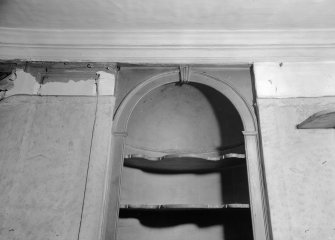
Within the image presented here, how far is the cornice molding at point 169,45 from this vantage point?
93.8 inches

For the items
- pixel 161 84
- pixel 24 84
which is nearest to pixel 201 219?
pixel 161 84

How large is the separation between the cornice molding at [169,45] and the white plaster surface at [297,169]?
0.45 metres

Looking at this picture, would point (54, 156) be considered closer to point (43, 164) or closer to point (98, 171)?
point (43, 164)

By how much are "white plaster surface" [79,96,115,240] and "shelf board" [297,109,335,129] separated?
1478 mm

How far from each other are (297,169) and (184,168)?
3.09 ft

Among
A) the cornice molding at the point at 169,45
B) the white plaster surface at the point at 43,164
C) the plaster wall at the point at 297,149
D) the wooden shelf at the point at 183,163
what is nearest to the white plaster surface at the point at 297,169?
the plaster wall at the point at 297,149

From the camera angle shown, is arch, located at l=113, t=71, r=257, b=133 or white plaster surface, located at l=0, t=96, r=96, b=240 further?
arch, located at l=113, t=71, r=257, b=133

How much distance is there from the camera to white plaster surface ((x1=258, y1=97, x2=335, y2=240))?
76.6 inches

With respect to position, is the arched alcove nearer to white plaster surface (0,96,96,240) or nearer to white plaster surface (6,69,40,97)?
white plaster surface (0,96,96,240)

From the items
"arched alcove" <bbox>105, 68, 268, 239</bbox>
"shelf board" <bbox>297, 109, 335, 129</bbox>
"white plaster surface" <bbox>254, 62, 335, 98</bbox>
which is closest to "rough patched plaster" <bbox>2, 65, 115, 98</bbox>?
"arched alcove" <bbox>105, 68, 268, 239</bbox>

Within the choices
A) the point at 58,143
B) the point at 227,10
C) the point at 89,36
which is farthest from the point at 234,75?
the point at 58,143

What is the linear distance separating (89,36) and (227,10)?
3.83 ft

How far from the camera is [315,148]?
2.13m

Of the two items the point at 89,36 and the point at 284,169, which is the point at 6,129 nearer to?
the point at 89,36
